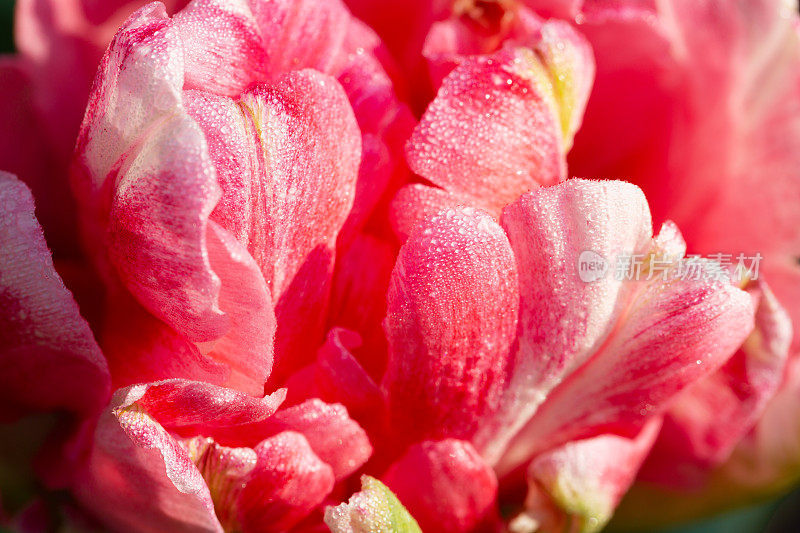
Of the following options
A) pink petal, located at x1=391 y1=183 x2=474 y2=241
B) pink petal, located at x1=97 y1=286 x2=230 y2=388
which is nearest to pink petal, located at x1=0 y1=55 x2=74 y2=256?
pink petal, located at x1=97 y1=286 x2=230 y2=388

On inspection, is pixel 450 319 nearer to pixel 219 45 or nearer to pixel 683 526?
pixel 219 45

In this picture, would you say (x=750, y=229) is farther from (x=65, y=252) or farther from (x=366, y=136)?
(x=65, y=252)

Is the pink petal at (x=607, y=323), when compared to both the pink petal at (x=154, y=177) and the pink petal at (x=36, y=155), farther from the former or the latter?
the pink petal at (x=36, y=155)

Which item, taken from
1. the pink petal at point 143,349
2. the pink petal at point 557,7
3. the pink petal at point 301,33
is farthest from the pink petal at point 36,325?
the pink petal at point 557,7

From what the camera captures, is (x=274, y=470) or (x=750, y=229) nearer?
(x=274, y=470)

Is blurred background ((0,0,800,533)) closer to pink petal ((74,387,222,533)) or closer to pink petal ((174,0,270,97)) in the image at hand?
pink petal ((74,387,222,533))

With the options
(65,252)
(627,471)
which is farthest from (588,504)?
(65,252)

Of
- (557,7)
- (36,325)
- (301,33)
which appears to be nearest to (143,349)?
(36,325)
